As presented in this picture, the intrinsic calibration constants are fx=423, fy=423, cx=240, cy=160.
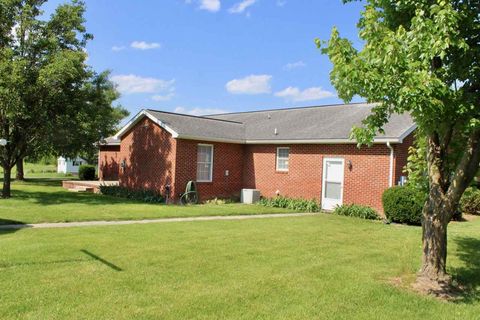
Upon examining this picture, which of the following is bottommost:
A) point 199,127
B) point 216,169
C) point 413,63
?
point 216,169

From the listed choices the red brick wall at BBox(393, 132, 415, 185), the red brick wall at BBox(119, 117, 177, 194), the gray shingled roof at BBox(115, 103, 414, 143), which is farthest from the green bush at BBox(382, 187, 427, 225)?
the red brick wall at BBox(119, 117, 177, 194)

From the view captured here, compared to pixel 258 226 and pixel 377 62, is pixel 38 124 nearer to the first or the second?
pixel 258 226

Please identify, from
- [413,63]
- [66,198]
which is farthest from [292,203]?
[413,63]

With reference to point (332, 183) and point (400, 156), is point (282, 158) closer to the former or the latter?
point (332, 183)

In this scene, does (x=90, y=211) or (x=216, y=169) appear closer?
(x=90, y=211)

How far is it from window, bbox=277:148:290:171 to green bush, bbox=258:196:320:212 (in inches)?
55.1

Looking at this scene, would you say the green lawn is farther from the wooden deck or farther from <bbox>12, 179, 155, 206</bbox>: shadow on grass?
<bbox>12, 179, 155, 206</bbox>: shadow on grass

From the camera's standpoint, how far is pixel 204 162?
1875 centimetres

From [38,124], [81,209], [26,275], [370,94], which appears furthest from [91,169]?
[370,94]

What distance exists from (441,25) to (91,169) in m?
30.3

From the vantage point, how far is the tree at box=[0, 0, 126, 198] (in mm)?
16547

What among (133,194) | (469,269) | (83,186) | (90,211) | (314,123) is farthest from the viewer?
(83,186)

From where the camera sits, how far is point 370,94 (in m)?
5.93

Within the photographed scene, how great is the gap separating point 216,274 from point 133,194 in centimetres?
1336
